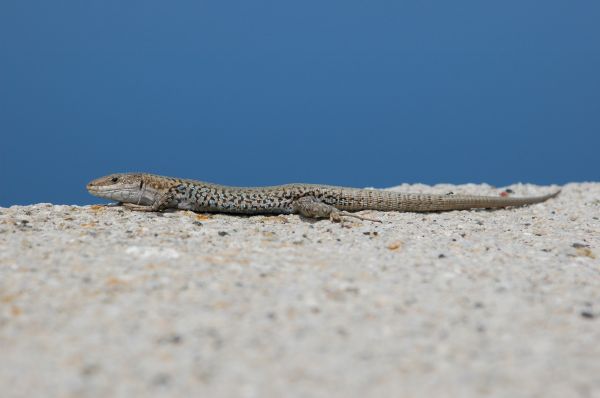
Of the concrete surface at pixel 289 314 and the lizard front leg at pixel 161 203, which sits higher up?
the lizard front leg at pixel 161 203

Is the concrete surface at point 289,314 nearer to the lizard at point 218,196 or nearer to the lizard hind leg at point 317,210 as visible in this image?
the lizard hind leg at point 317,210

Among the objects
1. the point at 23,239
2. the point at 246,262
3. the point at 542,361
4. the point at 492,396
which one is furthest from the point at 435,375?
the point at 23,239

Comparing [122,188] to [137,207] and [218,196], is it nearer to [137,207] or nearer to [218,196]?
[137,207]

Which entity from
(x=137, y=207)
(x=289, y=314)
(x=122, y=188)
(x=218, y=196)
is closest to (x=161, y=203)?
(x=137, y=207)

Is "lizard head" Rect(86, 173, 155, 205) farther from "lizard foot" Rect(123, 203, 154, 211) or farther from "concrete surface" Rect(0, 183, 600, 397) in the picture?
"concrete surface" Rect(0, 183, 600, 397)

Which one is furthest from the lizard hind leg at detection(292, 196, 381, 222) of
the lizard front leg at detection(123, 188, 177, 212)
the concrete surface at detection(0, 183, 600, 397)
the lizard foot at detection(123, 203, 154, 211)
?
the lizard foot at detection(123, 203, 154, 211)

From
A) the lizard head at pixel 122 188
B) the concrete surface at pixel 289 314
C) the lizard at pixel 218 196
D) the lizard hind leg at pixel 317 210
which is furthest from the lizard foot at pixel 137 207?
the lizard hind leg at pixel 317 210

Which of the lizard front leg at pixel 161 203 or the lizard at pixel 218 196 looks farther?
the lizard at pixel 218 196

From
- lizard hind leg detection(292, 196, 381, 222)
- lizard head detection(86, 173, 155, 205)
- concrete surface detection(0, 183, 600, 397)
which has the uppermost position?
lizard head detection(86, 173, 155, 205)
